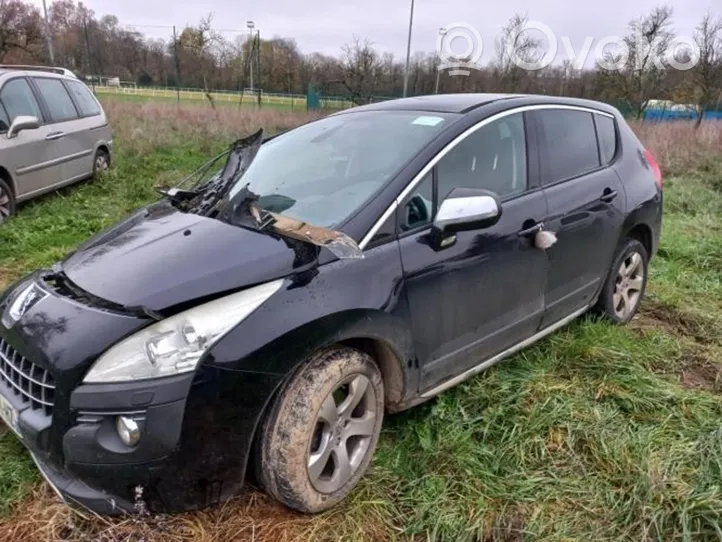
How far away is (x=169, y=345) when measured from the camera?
1910mm

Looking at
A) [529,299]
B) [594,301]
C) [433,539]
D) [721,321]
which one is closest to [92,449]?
[433,539]

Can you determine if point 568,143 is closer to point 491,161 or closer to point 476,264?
point 491,161

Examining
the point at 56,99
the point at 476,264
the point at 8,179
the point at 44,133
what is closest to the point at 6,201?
the point at 8,179

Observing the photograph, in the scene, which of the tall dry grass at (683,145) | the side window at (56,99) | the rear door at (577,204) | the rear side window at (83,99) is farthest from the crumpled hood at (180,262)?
the tall dry grass at (683,145)

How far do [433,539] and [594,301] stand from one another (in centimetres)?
214

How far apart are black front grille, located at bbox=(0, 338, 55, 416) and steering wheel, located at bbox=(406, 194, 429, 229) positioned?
57.9 inches

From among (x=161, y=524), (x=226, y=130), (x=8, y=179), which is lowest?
(x=226, y=130)

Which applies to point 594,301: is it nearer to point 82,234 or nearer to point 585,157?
point 585,157

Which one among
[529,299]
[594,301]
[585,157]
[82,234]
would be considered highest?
[585,157]

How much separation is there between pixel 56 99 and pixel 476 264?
6.49 m

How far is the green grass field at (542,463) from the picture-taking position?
7.22 ft

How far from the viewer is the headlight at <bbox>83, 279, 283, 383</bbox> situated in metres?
1.88

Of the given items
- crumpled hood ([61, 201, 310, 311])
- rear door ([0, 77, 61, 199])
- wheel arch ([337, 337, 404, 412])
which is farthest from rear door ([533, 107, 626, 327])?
rear door ([0, 77, 61, 199])

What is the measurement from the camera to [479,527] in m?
2.24
